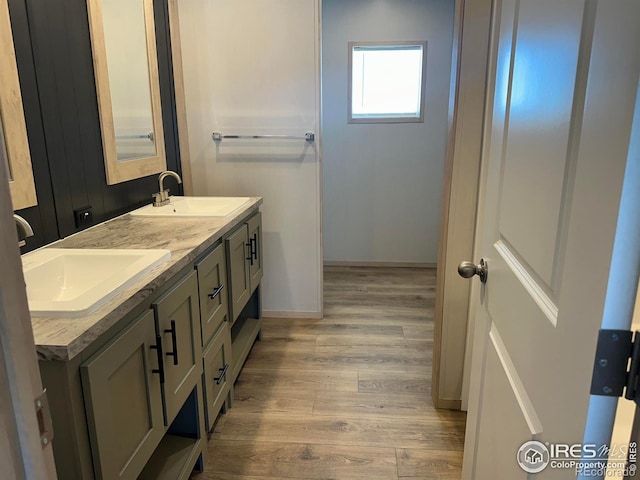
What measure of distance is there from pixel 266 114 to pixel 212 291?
1513mm

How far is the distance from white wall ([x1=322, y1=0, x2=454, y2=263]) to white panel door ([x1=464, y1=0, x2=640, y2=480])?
299cm

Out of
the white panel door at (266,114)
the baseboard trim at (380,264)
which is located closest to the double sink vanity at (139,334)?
the white panel door at (266,114)

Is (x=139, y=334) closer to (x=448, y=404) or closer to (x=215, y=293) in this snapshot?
(x=215, y=293)

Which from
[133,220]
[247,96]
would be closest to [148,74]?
[247,96]

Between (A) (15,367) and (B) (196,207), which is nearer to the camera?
(A) (15,367)

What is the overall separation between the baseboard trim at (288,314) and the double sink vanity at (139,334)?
31.8 inches

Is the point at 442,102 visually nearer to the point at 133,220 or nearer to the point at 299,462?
the point at 133,220

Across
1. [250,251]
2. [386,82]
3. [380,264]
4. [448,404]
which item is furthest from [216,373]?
[386,82]

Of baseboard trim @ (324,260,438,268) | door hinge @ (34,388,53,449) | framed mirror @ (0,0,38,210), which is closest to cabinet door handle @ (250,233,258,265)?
framed mirror @ (0,0,38,210)

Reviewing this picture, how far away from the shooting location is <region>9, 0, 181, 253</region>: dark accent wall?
1.58 m

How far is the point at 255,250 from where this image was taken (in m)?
2.68

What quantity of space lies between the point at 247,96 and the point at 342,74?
1.35m

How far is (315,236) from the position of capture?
3.16 m

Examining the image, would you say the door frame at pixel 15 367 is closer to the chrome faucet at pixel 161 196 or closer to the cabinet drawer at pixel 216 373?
the cabinet drawer at pixel 216 373
